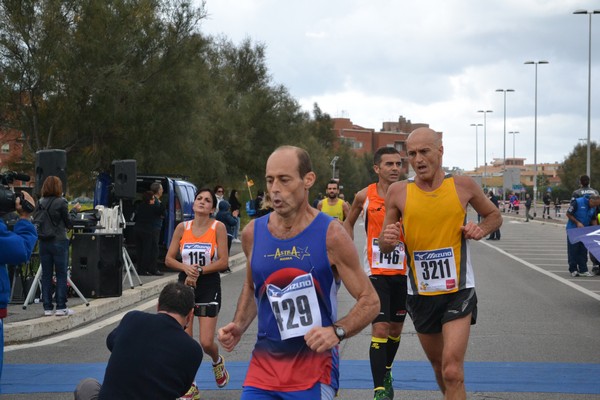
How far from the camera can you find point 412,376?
9.10 metres

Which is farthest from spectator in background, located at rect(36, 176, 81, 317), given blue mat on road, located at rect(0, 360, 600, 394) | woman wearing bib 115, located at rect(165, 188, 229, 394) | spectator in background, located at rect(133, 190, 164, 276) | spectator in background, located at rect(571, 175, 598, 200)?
spectator in background, located at rect(571, 175, 598, 200)

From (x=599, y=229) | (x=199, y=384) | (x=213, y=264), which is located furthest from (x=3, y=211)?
(x=599, y=229)

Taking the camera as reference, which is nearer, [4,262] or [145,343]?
[145,343]

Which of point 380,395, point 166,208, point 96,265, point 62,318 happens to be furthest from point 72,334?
point 166,208

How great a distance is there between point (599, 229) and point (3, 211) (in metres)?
10.7

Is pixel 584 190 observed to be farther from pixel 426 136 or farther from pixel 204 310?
pixel 204 310

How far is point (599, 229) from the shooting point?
15328mm

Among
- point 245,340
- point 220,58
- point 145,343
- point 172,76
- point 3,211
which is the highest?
point 220,58

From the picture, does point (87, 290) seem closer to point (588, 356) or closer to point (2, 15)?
point (588, 356)

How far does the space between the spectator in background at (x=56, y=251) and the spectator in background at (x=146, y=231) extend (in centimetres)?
693

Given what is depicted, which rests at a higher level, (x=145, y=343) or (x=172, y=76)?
(x=172, y=76)

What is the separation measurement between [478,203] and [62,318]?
7449mm

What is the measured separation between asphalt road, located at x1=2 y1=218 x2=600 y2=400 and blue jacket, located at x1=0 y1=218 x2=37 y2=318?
1410 millimetres

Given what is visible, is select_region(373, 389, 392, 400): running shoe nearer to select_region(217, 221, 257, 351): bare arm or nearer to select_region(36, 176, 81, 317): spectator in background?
select_region(217, 221, 257, 351): bare arm
